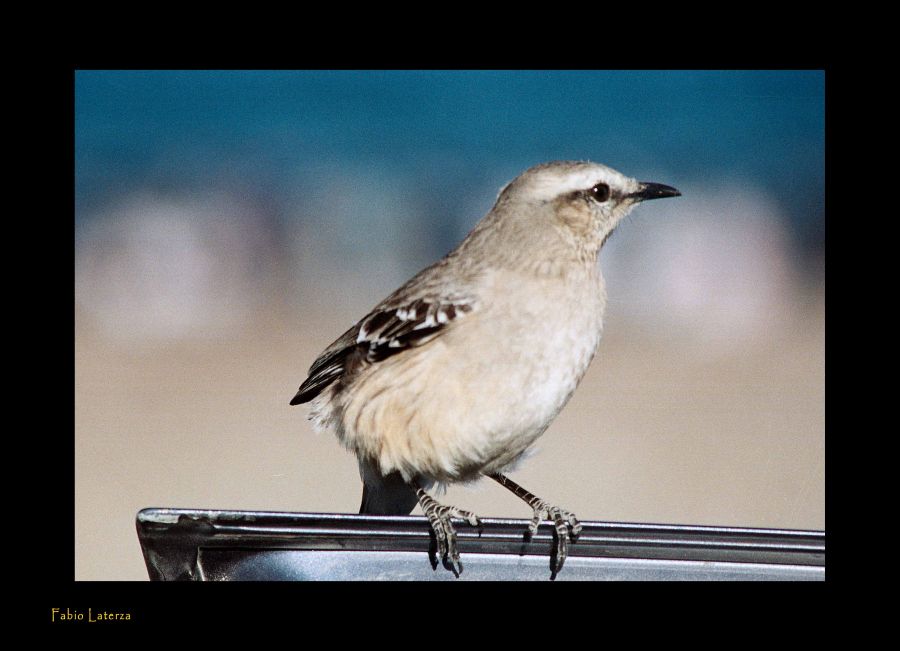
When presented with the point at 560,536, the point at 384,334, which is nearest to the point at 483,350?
the point at 384,334

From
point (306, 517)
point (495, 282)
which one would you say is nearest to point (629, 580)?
point (306, 517)

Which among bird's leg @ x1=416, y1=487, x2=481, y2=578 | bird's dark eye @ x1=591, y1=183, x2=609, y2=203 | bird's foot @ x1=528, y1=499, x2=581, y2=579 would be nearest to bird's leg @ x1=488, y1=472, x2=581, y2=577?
bird's foot @ x1=528, y1=499, x2=581, y2=579

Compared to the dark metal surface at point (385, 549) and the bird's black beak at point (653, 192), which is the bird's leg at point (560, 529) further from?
the bird's black beak at point (653, 192)

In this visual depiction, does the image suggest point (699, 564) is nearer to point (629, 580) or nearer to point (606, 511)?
point (629, 580)

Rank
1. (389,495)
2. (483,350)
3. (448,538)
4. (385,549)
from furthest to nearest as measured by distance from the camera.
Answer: (389,495) < (483,350) < (448,538) < (385,549)

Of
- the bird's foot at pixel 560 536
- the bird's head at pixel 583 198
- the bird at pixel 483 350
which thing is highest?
the bird's head at pixel 583 198

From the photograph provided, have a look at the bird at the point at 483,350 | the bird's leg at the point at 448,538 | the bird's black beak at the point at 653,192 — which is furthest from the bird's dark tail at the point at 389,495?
the bird's black beak at the point at 653,192

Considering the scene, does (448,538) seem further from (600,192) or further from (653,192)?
(653,192)

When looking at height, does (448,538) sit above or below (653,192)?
below
